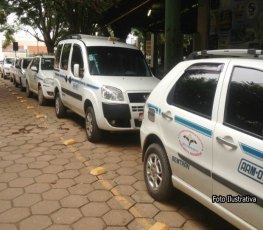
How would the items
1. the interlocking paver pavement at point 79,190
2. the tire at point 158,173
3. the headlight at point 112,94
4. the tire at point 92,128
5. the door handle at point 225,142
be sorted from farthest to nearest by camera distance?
the tire at point 92,128 → the headlight at point 112,94 → the tire at point 158,173 → the interlocking paver pavement at point 79,190 → the door handle at point 225,142

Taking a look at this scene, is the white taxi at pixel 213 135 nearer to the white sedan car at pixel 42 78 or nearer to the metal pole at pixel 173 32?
the metal pole at pixel 173 32

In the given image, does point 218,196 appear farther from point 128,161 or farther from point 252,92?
point 128,161

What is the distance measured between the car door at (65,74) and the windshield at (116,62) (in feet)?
3.38

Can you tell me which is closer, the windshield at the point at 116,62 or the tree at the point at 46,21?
the windshield at the point at 116,62

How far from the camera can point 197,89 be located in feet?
12.1

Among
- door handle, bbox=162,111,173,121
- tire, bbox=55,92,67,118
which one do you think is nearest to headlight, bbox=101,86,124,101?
door handle, bbox=162,111,173,121

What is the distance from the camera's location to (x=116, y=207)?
13.8 feet

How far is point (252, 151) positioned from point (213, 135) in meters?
0.48

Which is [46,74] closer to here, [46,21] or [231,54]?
[231,54]

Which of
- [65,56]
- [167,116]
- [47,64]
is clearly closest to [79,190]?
[167,116]

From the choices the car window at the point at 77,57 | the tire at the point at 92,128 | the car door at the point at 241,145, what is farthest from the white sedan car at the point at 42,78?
the car door at the point at 241,145

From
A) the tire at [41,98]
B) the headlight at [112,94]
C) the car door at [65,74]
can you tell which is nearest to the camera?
the headlight at [112,94]

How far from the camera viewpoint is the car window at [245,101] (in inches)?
115

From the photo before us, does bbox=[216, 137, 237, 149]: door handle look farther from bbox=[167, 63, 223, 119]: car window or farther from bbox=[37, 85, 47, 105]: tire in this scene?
bbox=[37, 85, 47, 105]: tire
